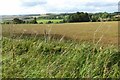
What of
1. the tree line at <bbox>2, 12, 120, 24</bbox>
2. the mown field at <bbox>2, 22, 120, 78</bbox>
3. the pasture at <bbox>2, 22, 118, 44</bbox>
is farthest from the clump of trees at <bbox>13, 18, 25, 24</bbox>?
the mown field at <bbox>2, 22, 120, 78</bbox>

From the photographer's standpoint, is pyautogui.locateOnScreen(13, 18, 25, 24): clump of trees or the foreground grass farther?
pyautogui.locateOnScreen(13, 18, 25, 24): clump of trees

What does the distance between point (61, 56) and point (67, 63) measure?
41cm

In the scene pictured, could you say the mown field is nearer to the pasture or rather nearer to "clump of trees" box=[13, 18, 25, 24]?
the pasture

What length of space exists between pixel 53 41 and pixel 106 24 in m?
1.77

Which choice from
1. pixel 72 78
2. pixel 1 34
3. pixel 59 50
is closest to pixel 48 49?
pixel 59 50

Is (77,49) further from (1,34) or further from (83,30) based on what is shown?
(1,34)

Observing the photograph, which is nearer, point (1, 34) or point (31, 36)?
point (31, 36)

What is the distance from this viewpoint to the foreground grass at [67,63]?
20.9 feet

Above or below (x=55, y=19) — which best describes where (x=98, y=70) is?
below

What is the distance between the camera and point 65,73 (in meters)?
6.35

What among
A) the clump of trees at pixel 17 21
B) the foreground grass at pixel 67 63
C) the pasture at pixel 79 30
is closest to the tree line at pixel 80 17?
the clump of trees at pixel 17 21

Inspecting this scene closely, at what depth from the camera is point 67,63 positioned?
6891mm

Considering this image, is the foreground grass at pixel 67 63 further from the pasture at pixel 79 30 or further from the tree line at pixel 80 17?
the tree line at pixel 80 17

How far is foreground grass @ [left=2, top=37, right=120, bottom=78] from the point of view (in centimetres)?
636
